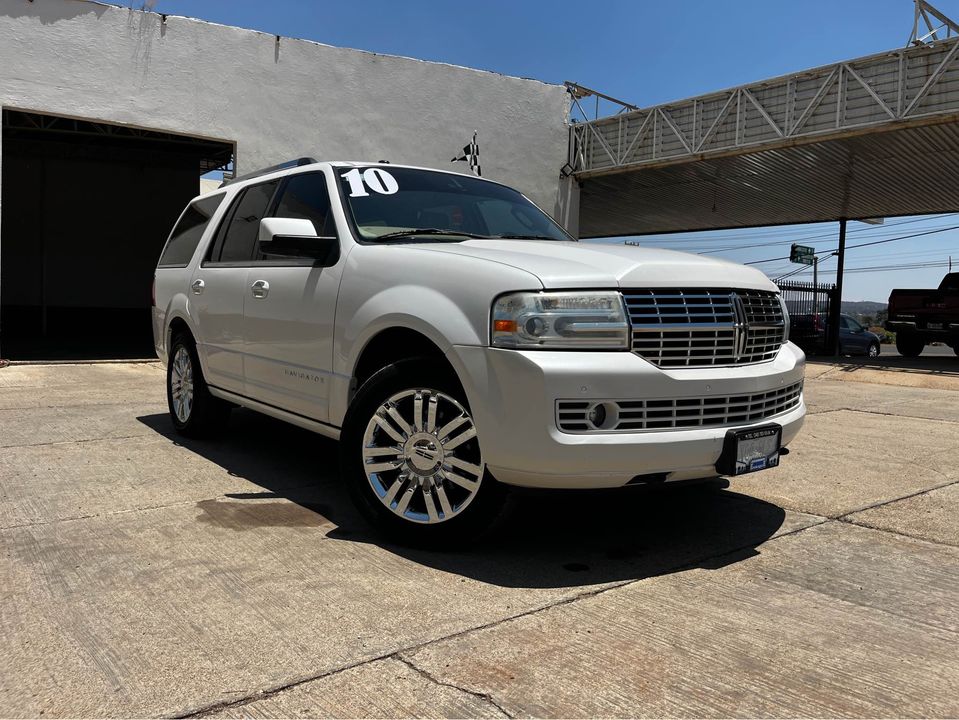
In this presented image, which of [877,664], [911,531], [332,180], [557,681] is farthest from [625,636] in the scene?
[332,180]

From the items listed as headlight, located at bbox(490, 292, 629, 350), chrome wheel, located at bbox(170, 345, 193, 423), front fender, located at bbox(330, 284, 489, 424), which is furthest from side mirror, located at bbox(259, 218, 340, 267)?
chrome wheel, located at bbox(170, 345, 193, 423)

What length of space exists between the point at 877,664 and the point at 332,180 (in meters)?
3.53

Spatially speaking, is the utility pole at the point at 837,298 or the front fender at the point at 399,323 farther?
the utility pole at the point at 837,298

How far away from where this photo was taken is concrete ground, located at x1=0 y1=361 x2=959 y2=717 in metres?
2.35

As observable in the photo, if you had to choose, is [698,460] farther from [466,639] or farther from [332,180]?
[332,180]

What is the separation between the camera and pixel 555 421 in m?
3.14

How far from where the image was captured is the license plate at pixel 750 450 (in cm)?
339

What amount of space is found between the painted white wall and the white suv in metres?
8.58

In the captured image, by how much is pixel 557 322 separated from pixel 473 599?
1.14 meters

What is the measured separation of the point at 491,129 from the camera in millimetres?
15000

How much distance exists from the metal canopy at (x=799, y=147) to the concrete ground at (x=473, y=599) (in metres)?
8.95

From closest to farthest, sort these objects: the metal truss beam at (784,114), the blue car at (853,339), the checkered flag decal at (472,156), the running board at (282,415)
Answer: the running board at (282,415) < the metal truss beam at (784,114) < the checkered flag decal at (472,156) < the blue car at (853,339)

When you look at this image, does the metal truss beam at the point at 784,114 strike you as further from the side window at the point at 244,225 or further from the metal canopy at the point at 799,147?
the side window at the point at 244,225

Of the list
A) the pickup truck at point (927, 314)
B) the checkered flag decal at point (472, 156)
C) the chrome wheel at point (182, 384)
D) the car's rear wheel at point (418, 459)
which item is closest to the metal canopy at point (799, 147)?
the pickup truck at point (927, 314)
